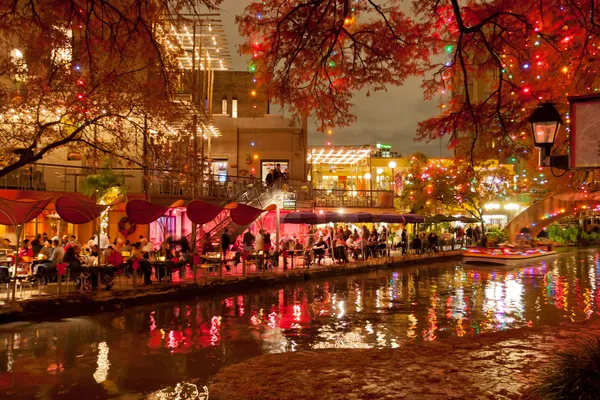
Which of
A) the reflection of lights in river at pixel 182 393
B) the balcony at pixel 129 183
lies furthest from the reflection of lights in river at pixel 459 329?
the balcony at pixel 129 183

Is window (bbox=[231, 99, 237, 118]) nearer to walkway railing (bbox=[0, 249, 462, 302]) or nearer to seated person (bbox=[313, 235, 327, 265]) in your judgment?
seated person (bbox=[313, 235, 327, 265])

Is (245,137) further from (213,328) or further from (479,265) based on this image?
(213,328)

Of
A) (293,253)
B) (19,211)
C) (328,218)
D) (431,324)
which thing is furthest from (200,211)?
(431,324)

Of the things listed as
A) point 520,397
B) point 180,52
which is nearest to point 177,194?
point 180,52

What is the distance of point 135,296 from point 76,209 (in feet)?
10.8

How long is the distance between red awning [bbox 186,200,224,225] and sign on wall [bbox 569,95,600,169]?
44.5ft

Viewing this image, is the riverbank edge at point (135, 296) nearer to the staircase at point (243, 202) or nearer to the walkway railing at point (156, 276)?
the walkway railing at point (156, 276)

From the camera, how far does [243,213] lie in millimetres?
20750

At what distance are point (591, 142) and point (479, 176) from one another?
38.4 metres

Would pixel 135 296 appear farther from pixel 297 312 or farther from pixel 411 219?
pixel 411 219

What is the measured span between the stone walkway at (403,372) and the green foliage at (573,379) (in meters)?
0.58

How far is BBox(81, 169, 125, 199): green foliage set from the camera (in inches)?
813

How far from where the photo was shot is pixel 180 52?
617 inches

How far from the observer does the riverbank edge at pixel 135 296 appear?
13.6 m
